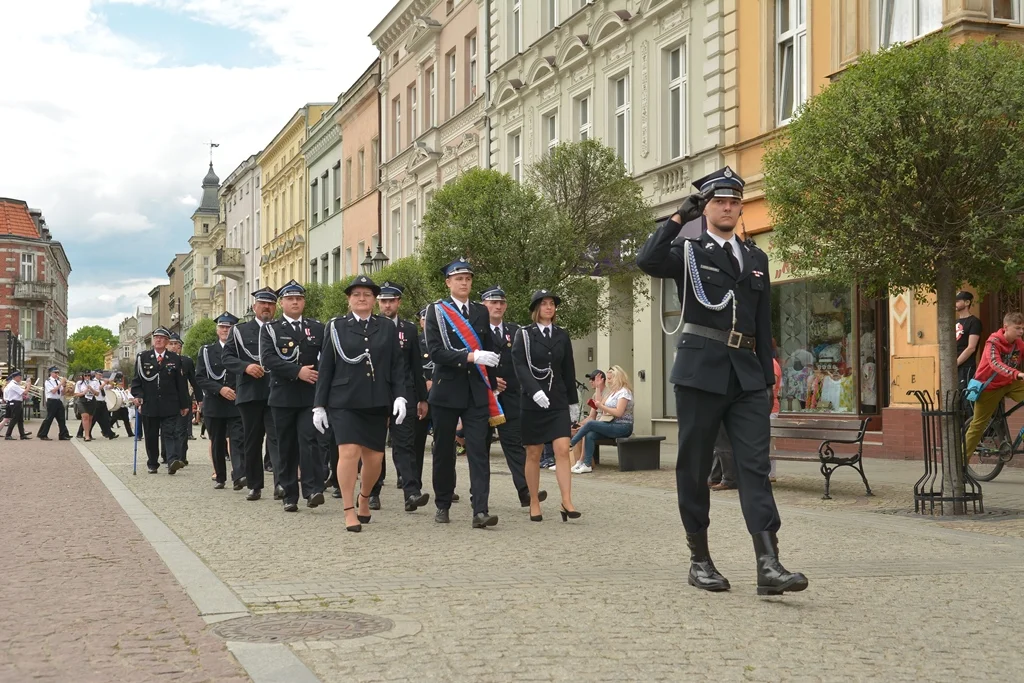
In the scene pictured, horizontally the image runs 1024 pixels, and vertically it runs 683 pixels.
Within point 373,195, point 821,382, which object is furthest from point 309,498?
point 373,195

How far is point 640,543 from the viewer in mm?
8992

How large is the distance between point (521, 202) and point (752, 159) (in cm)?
404

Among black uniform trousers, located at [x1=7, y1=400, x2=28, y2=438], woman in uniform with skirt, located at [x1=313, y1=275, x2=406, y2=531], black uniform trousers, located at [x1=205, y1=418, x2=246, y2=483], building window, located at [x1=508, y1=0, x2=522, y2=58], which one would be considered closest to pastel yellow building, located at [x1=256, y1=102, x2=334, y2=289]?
building window, located at [x1=508, y1=0, x2=522, y2=58]

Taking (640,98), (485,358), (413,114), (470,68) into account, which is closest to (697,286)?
(485,358)

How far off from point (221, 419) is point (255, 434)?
2.05 m

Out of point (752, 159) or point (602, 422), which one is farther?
point (752, 159)

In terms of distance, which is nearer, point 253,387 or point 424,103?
point 253,387

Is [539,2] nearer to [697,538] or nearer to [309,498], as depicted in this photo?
[309,498]

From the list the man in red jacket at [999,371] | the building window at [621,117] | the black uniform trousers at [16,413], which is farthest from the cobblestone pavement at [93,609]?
the black uniform trousers at [16,413]

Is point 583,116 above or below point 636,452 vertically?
above

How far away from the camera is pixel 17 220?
373ft

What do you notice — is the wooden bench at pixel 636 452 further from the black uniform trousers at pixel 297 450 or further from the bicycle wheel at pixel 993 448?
the black uniform trousers at pixel 297 450

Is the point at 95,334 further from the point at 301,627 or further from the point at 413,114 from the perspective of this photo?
the point at 301,627

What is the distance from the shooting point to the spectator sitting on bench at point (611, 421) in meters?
16.7
